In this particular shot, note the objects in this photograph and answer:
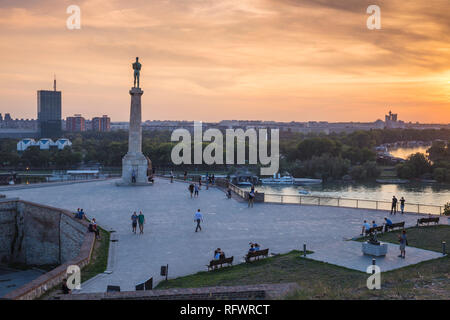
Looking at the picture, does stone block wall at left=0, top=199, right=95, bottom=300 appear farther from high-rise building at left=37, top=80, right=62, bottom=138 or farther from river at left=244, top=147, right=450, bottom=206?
high-rise building at left=37, top=80, right=62, bottom=138

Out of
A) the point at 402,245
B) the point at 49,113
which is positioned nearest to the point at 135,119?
the point at 402,245

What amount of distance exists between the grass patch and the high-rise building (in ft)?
503

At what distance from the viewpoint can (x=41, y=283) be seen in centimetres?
1009

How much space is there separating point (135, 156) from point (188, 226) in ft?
43.0

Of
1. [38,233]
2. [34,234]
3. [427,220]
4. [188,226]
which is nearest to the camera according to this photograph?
[188,226]

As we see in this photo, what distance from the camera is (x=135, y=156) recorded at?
97.3 feet

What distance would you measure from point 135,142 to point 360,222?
16.4m

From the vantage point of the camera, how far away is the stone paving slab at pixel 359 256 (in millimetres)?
12487

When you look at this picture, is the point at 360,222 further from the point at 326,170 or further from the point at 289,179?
the point at 326,170

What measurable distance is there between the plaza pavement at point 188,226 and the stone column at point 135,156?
8.48 feet

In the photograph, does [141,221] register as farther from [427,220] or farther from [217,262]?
[427,220]

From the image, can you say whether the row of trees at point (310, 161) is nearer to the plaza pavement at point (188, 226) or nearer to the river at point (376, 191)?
the river at point (376, 191)

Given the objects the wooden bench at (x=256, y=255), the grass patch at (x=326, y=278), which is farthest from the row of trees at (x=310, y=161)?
the wooden bench at (x=256, y=255)

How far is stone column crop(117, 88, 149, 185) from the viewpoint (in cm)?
2950
